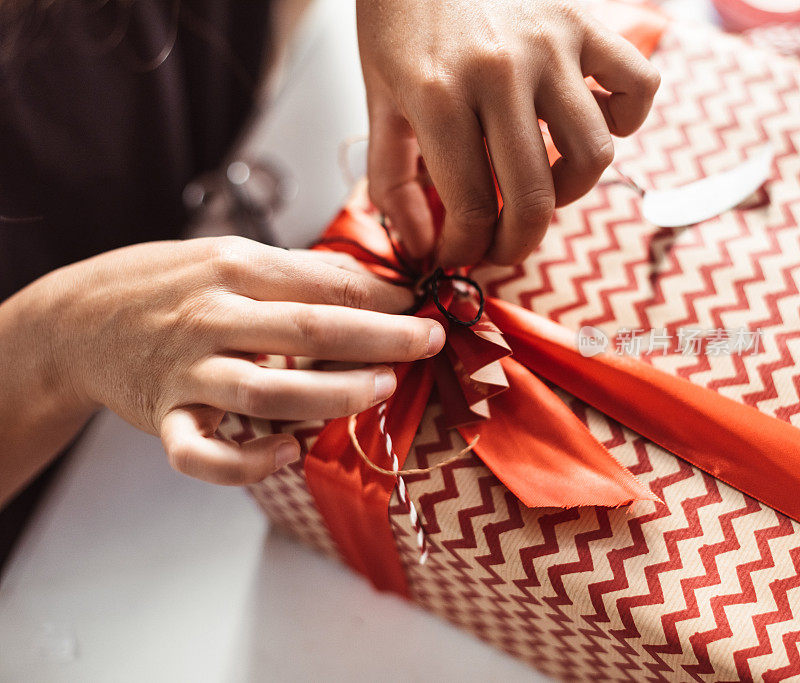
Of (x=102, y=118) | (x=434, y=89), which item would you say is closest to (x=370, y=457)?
(x=434, y=89)

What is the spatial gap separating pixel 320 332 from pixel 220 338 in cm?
6

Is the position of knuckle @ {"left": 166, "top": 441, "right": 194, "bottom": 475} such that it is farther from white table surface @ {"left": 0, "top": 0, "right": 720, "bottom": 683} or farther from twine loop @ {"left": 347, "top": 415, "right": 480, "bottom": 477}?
white table surface @ {"left": 0, "top": 0, "right": 720, "bottom": 683}

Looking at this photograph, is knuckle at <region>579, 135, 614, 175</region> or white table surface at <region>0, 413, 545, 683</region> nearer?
knuckle at <region>579, 135, 614, 175</region>

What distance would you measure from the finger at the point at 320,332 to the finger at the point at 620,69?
0.64 feet

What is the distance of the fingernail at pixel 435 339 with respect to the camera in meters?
0.39

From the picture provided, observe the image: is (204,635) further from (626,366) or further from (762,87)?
(762,87)

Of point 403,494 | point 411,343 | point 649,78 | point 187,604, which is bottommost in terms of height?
point 187,604

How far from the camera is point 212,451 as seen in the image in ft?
1.18

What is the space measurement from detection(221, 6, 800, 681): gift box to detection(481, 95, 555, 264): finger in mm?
75

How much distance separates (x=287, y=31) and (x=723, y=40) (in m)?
0.52

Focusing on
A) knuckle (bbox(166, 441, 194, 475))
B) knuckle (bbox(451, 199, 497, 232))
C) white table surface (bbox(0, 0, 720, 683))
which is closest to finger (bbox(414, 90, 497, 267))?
knuckle (bbox(451, 199, 497, 232))

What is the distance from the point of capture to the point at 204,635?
0.56 m

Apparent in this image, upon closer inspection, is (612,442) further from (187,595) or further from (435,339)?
(187,595)

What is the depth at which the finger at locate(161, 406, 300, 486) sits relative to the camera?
0.36 metres
